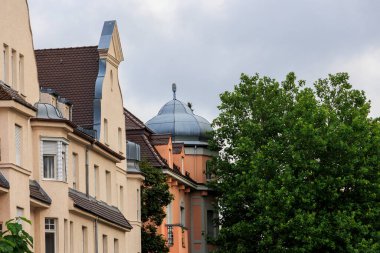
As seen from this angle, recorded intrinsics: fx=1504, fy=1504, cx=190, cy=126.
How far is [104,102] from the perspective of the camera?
69.5 meters

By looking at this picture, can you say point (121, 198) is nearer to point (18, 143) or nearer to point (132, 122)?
point (132, 122)

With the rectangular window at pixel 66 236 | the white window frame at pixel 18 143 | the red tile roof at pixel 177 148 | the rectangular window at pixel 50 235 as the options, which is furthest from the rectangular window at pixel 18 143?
the red tile roof at pixel 177 148

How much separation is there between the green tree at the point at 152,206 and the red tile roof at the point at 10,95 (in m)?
26.1

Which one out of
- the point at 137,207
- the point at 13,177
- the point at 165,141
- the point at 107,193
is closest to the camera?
the point at 13,177

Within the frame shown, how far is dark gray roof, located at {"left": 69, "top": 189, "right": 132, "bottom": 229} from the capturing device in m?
61.5

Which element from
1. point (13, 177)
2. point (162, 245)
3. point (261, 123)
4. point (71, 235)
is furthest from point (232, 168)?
point (13, 177)

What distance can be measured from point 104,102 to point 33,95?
43.5ft

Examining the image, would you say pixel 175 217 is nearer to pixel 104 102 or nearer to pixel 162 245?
pixel 162 245

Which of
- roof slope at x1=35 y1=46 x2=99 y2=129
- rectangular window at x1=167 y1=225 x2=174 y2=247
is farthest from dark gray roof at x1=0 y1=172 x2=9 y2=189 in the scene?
rectangular window at x1=167 y1=225 x2=174 y2=247

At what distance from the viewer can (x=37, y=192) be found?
5581 cm

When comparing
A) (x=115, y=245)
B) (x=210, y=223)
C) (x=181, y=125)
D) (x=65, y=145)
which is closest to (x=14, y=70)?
(x=65, y=145)

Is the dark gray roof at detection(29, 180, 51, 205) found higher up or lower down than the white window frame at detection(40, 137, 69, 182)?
lower down

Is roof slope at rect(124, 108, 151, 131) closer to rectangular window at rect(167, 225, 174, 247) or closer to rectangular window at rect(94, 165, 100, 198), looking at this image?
rectangular window at rect(167, 225, 174, 247)

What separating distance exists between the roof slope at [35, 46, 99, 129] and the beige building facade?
0.15ft
